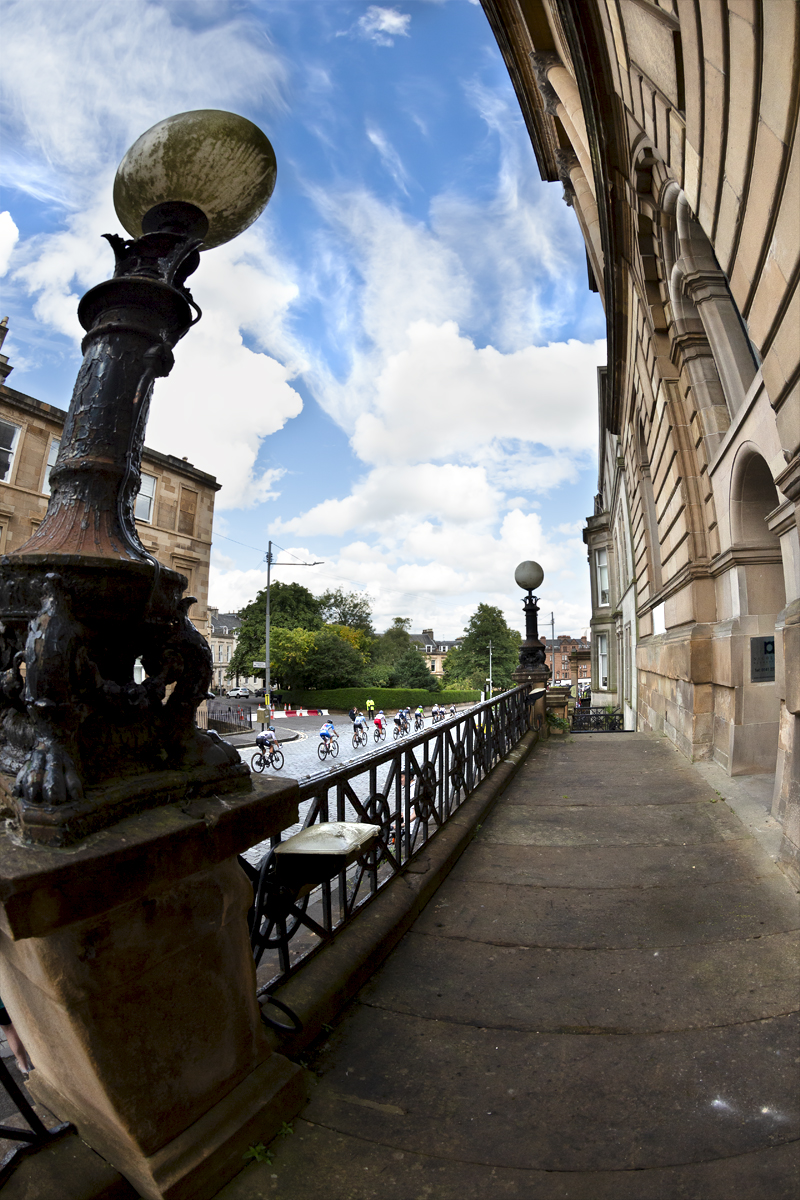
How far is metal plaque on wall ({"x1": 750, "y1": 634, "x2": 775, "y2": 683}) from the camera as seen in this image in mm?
6781

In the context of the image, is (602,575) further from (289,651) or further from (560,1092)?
(289,651)

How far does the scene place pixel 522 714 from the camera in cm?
1096

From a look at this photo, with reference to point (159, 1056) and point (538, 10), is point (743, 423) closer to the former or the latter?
point (159, 1056)

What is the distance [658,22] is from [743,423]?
3843mm

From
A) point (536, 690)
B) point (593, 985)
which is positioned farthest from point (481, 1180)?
point (536, 690)

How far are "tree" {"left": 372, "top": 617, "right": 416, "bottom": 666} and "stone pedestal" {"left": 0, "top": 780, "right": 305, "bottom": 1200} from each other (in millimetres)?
82504

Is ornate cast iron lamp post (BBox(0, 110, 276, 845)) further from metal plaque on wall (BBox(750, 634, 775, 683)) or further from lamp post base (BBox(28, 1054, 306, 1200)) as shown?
metal plaque on wall (BBox(750, 634, 775, 683))

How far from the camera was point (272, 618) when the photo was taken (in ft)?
205

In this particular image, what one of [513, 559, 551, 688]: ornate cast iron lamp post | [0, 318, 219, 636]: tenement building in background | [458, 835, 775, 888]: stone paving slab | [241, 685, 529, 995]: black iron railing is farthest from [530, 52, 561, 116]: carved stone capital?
[458, 835, 775, 888]: stone paving slab

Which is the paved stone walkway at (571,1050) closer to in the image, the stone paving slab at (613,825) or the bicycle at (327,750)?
the stone paving slab at (613,825)

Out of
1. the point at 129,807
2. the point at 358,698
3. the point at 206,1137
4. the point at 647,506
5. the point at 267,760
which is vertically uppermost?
the point at 647,506

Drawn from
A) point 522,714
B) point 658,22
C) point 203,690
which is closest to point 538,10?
point 658,22

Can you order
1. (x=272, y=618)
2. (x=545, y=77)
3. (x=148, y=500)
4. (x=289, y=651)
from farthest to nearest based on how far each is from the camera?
(x=272, y=618) → (x=289, y=651) → (x=148, y=500) → (x=545, y=77)

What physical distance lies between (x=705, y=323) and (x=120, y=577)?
861 centimetres
